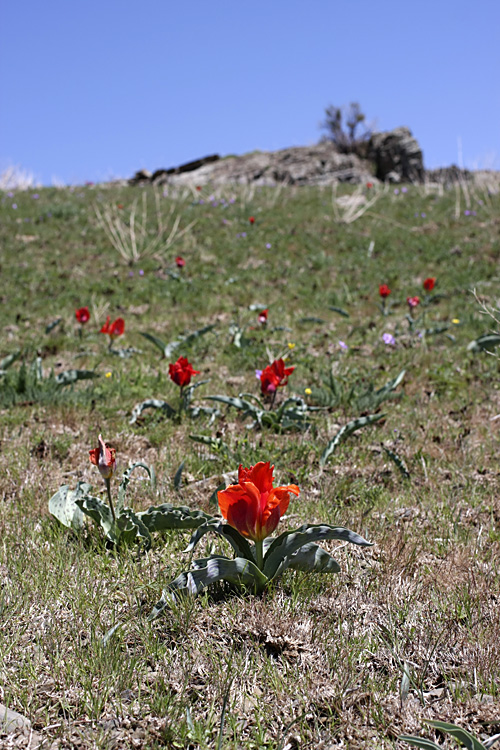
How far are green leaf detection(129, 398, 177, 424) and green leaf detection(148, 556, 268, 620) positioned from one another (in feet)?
6.50

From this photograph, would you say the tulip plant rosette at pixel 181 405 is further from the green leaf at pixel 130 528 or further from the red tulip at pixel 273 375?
the green leaf at pixel 130 528

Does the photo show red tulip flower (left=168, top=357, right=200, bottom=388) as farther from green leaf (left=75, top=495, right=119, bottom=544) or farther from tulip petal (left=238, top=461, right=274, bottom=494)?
tulip petal (left=238, top=461, right=274, bottom=494)

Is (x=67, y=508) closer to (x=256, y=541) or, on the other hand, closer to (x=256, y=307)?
(x=256, y=541)

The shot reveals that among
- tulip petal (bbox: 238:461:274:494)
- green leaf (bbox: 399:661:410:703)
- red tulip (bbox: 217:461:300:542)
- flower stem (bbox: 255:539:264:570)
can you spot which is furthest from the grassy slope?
tulip petal (bbox: 238:461:274:494)

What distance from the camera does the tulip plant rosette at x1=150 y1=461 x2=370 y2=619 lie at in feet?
6.32

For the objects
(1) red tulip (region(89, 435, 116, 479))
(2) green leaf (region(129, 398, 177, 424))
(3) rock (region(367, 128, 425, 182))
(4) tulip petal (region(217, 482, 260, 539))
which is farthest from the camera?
(3) rock (region(367, 128, 425, 182))

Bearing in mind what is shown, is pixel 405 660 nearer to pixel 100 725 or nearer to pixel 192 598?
pixel 192 598

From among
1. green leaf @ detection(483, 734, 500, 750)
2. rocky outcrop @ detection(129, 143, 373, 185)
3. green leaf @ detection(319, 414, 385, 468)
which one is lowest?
green leaf @ detection(483, 734, 500, 750)

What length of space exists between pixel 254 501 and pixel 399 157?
89.4ft

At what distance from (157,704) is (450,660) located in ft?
3.47

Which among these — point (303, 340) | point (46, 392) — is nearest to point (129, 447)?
point (46, 392)

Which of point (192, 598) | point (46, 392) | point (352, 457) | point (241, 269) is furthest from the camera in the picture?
point (241, 269)

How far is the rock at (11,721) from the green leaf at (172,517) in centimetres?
93

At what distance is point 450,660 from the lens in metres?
1.90
